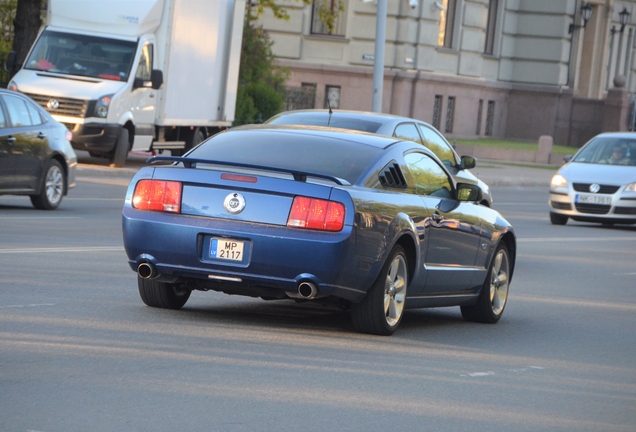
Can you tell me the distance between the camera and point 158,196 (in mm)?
9008

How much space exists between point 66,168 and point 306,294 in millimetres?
10228

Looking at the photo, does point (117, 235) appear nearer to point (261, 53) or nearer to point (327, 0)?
point (261, 53)

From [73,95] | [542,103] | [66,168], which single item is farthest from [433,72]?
[66,168]

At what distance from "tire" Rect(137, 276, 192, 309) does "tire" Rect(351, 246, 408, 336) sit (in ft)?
4.58

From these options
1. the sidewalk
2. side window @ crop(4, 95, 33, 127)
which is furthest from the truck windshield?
side window @ crop(4, 95, 33, 127)

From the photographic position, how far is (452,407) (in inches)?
277

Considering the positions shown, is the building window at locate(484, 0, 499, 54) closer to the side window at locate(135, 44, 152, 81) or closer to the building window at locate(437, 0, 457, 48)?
the building window at locate(437, 0, 457, 48)

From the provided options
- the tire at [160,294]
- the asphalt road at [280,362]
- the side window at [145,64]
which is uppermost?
the side window at [145,64]

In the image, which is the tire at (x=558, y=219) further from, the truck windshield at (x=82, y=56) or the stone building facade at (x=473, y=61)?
the stone building facade at (x=473, y=61)

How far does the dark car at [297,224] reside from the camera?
28.3 feet

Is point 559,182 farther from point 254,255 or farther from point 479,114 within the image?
point 479,114

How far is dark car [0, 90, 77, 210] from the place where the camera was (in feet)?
56.0

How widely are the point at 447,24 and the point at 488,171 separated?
12609 mm

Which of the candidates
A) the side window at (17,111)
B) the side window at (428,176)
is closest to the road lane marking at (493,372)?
the side window at (428,176)
